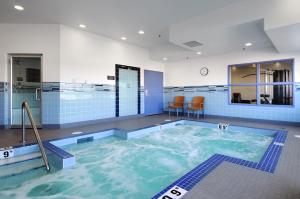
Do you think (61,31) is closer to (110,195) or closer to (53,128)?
(53,128)

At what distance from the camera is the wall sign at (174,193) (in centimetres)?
153

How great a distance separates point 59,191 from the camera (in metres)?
1.95

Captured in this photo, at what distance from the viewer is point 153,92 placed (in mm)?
7012

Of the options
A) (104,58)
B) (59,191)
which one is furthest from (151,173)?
(104,58)

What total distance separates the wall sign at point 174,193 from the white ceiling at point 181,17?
3148 millimetres

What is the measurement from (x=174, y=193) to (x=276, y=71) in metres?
5.90

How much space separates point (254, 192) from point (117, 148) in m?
2.46

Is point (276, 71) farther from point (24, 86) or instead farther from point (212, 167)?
point (24, 86)

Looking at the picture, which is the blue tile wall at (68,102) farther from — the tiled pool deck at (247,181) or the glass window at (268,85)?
the glass window at (268,85)

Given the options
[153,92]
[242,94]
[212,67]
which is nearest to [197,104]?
[212,67]

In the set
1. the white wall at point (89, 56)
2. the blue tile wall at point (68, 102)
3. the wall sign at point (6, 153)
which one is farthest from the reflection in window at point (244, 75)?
the wall sign at point (6, 153)

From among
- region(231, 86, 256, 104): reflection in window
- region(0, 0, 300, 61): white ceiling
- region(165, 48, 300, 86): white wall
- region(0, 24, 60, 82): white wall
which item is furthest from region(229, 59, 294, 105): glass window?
region(0, 24, 60, 82): white wall

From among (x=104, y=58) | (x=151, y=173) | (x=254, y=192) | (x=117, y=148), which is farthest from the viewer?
(x=104, y=58)

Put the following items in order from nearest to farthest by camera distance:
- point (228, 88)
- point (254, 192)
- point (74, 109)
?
point (254, 192) → point (74, 109) → point (228, 88)
